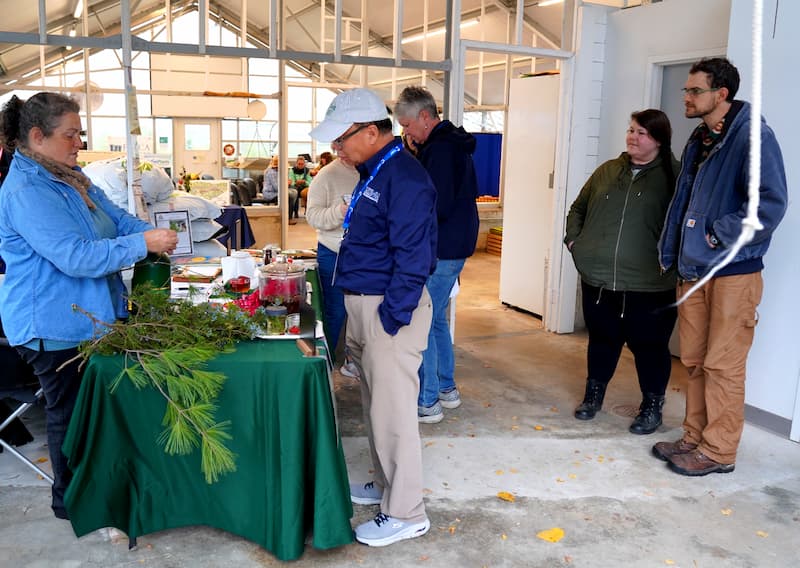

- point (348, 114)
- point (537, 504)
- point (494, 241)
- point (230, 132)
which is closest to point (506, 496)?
point (537, 504)

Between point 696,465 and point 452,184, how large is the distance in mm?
1715

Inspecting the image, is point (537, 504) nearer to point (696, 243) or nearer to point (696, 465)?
point (696, 465)

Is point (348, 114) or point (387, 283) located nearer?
point (348, 114)

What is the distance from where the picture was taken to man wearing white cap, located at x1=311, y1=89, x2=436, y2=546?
7.80 feet

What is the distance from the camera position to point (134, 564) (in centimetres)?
242

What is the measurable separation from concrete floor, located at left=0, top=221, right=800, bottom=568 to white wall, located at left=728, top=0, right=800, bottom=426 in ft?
0.97

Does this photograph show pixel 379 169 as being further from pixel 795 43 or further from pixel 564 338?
pixel 564 338

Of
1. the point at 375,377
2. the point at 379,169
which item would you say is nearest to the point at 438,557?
the point at 375,377

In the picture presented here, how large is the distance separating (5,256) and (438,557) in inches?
71.5

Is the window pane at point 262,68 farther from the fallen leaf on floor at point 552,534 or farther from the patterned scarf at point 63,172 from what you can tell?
the fallen leaf on floor at point 552,534

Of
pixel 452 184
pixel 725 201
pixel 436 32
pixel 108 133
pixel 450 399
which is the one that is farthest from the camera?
pixel 108 133

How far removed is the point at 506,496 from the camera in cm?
299

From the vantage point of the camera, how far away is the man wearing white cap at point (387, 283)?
7.80ft

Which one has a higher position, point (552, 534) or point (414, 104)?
point (414, 104)
